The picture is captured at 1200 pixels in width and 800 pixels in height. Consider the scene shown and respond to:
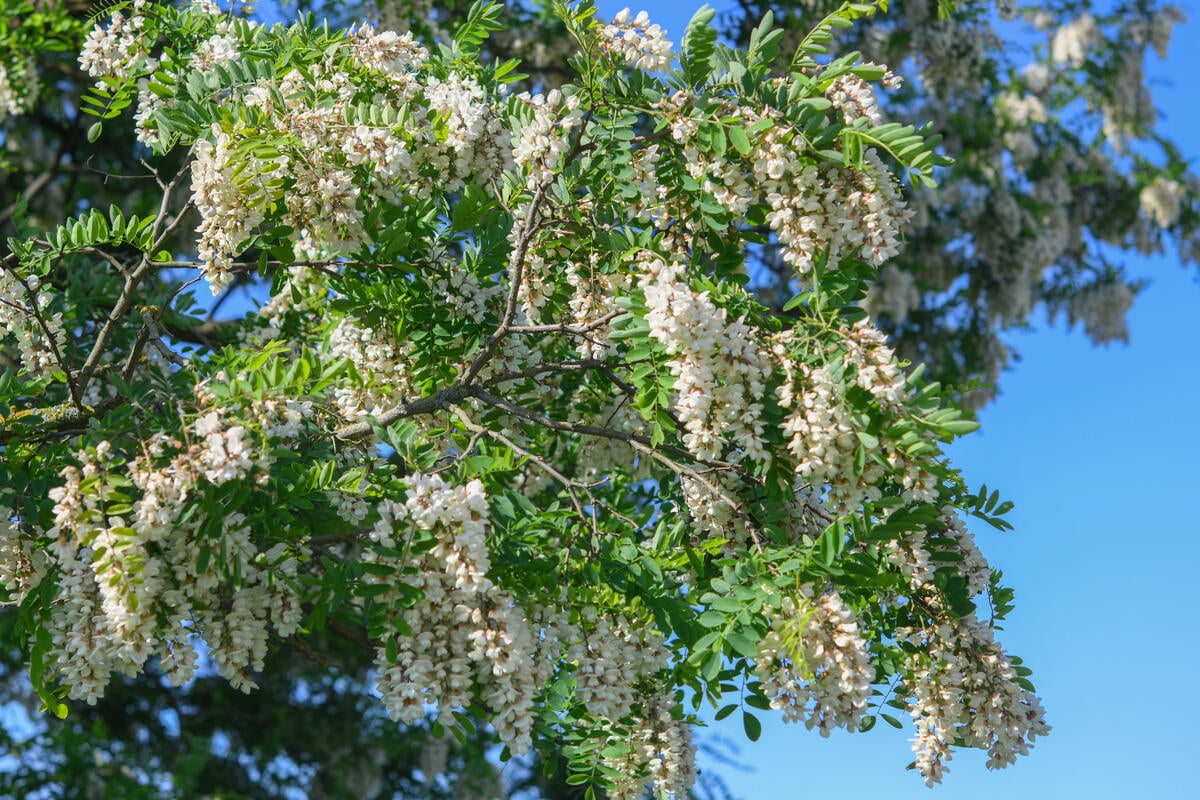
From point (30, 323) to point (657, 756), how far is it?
2.60 metres

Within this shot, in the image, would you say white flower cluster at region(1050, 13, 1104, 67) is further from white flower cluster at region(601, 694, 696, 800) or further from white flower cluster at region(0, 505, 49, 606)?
white flower cluster at region(0, 505, 49, 606)

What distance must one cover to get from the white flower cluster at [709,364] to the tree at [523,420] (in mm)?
11

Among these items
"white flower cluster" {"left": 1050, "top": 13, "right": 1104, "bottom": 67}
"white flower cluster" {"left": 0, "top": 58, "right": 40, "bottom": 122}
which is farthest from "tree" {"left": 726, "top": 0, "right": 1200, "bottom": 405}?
"white flower cluster" {"left": 0, "top": 58, "right": 40, "bottom": 122}

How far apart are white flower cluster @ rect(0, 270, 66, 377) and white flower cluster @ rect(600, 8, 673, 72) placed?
212 centimetres

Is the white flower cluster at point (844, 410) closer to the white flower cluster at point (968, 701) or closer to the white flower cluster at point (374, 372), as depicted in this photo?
the white flower cluster at point (968, 701)

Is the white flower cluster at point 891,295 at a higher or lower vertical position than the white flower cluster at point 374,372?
higher

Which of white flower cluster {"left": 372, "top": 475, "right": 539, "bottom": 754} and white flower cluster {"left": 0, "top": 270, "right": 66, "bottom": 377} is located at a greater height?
white flower cluster {"left": 0, "top": 270, "right": 66, "bottom": 377}

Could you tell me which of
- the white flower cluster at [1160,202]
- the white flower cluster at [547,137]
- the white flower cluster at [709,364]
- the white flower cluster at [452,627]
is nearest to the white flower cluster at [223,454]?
the white flower cluster at [452,627]

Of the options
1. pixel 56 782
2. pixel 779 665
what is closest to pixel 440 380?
pixel 779 665

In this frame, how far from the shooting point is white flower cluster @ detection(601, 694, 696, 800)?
385 cm

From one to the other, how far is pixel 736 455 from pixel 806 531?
334 millimetres

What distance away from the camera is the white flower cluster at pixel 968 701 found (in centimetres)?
362

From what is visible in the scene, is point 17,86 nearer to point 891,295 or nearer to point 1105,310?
point 891,295

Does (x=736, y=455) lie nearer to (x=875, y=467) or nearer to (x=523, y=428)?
(x=875, y=467)
